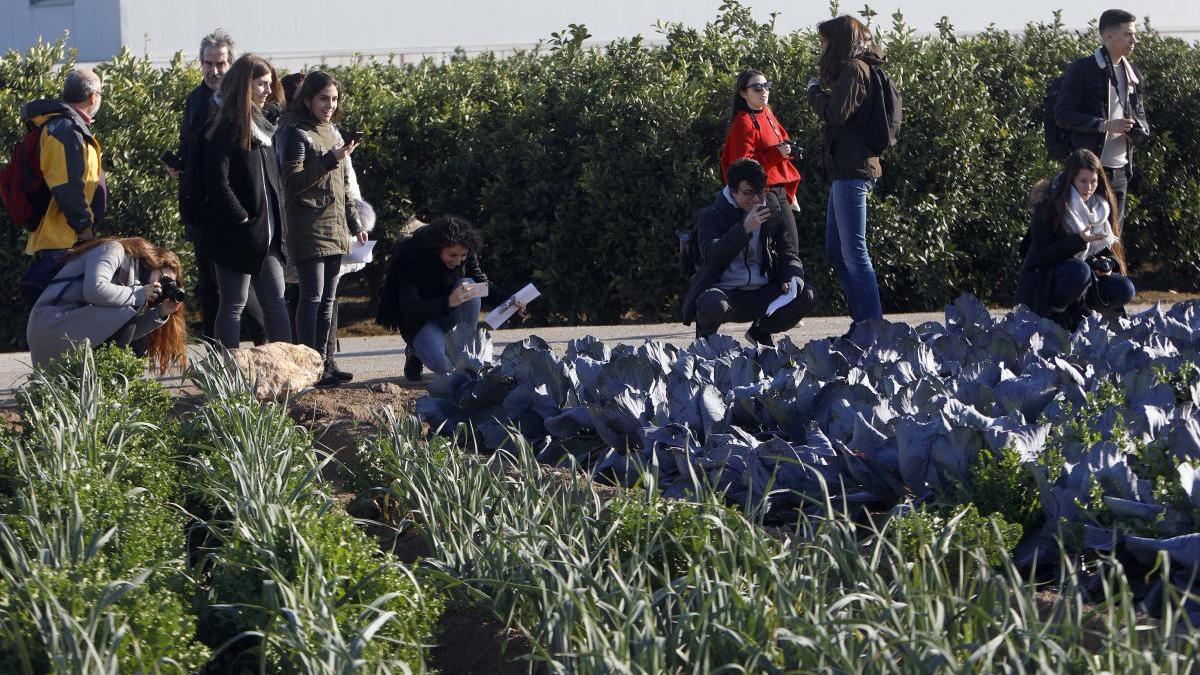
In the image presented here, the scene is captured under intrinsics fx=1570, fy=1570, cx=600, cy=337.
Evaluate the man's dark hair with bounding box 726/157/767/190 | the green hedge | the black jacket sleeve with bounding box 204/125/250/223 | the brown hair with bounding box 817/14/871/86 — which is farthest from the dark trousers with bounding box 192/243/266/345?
the brown hair with bounding box 817/14/871/86

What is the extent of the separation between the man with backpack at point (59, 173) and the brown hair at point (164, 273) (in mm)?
394

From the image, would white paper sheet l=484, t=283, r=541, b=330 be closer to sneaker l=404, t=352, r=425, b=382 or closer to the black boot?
sneaker l=404, t=352, r=425, b=382

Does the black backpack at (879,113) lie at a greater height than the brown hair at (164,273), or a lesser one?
greater

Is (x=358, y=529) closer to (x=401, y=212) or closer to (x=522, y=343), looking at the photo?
(x=522, y=343)

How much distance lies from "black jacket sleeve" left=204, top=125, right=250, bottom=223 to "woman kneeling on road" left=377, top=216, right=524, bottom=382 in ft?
2.25

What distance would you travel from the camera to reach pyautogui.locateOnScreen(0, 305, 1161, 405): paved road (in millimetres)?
7414

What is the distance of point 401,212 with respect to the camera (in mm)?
10094

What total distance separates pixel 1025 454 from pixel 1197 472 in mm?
445

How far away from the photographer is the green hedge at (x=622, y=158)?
9352 millimetres

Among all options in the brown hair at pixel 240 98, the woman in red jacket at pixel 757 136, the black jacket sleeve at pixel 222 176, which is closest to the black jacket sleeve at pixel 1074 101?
the woman in red jacket at pixel 757 136

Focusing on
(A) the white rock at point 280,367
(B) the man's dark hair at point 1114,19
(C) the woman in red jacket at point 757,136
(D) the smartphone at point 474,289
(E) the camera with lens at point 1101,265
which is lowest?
(A) the white rock at point 280,367

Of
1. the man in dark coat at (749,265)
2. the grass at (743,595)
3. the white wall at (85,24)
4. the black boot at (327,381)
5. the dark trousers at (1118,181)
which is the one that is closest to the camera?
the grass at (743,595)

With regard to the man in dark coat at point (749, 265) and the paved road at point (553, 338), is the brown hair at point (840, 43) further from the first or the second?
the paved road at point (553, 338)

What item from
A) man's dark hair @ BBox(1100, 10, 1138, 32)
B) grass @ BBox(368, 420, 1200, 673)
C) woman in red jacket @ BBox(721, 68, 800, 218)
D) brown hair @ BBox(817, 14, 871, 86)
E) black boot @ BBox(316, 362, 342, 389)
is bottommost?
black boot @ BBox(316, 362, 342, 389)
